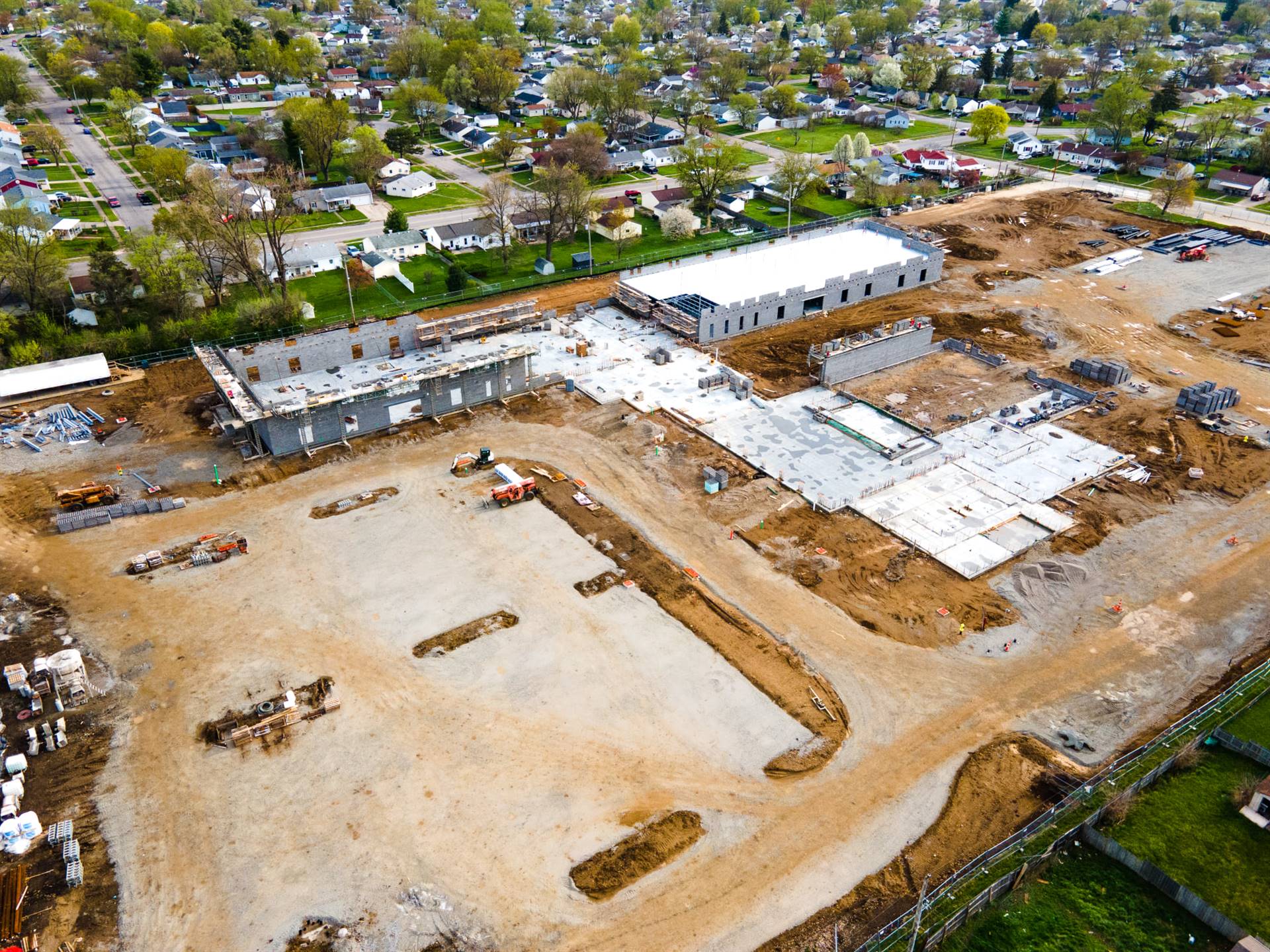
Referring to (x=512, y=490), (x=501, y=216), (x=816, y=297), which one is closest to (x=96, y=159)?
(x=501, y=216)

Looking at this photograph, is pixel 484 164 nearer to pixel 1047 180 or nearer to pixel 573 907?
pixel 1047 180

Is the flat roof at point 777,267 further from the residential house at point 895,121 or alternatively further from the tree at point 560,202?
the residential house at point 895,121

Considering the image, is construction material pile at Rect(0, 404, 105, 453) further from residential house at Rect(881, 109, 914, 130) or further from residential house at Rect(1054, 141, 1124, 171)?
residential house at Rect(881, 109, 914, 130)

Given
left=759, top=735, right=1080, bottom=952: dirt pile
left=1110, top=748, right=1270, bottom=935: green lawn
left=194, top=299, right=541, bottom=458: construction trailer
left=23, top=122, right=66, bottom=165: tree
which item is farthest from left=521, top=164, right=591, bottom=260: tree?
left=23, top=122, right=66, bottom=165: tree

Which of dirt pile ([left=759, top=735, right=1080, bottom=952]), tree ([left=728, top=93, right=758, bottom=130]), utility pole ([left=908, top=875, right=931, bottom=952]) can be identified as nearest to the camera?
utility pole ([left=908, top=875, right=931, bottom=952])

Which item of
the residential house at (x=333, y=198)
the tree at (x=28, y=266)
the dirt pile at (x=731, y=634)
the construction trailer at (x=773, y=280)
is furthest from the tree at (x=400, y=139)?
the dirt pile at (x=731, y=634)

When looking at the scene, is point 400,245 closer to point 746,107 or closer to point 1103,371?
point 1103,371

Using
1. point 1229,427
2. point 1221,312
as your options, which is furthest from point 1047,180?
point 1229,427

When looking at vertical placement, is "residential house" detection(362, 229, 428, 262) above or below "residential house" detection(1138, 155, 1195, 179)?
below
